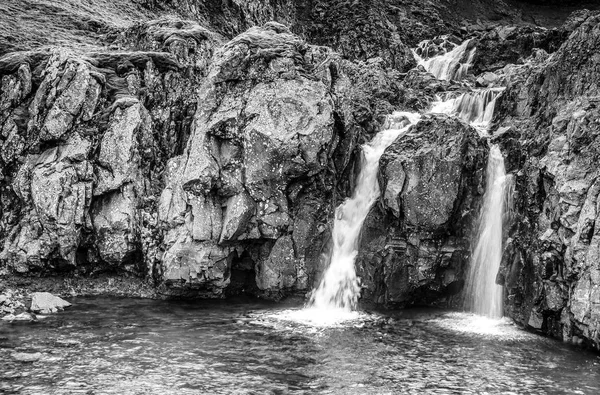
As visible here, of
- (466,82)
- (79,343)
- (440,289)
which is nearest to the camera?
(79,343)

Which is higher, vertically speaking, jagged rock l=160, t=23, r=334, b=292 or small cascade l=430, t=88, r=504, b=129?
small cascade l=430, t=88, r=504, b=129

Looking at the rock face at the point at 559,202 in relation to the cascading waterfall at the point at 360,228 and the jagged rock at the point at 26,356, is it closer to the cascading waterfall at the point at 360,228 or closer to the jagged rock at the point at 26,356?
the cascading waterfall at the point at 360,228

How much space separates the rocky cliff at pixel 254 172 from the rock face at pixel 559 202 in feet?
0.38

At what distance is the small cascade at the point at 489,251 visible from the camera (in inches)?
1002

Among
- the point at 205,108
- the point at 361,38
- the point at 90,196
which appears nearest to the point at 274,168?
the point at 205,108

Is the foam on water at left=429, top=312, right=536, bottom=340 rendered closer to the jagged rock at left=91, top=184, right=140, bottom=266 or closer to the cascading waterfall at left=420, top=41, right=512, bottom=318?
the cascading waterfall at left=420, top=41, right=512, bottom=318

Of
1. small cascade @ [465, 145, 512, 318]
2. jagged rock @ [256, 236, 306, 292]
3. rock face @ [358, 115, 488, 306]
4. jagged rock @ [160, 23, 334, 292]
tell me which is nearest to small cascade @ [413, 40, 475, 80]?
rock face @ [358, 115, 488, 306]

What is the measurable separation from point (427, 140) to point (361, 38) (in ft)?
119

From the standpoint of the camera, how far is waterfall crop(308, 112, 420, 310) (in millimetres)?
27266

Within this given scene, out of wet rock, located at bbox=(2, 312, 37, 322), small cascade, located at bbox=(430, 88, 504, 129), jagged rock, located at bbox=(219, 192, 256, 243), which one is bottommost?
wet rock, located at bbox=(2, 312, 37, 322)

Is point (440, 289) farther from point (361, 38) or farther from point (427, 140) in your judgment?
point (361, 38)

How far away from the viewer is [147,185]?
96.0 feet

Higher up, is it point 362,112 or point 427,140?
point 362,112

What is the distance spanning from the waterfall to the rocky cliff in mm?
538
